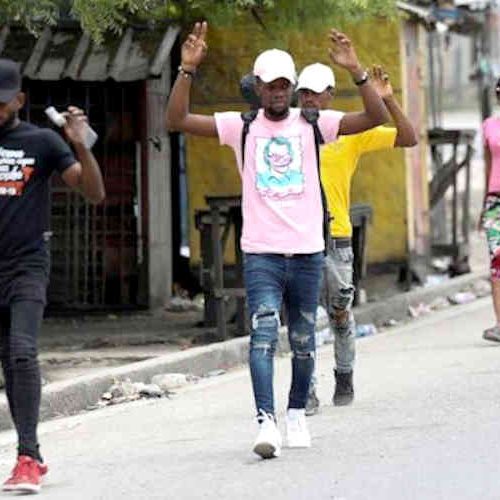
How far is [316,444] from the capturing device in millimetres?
7988

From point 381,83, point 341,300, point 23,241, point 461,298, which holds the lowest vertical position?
point 461,298

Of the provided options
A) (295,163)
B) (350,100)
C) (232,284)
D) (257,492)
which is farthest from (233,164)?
(257,492)

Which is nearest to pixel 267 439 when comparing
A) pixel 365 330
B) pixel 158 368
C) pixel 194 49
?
pixel 194 49

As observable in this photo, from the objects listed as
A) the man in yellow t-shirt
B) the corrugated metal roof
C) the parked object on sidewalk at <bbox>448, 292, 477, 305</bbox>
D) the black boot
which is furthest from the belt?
the parked object on sidewalk at <bbox>448, 292, 477, 305</bbox>

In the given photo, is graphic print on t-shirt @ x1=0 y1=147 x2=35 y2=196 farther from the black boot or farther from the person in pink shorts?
the person in pink shorts

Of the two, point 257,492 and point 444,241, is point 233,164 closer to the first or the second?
point 444,241

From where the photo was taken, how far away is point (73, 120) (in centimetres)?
662

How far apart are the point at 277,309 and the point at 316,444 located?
79 centimetres

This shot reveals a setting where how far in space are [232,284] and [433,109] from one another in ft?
20.5

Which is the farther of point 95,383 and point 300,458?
point 95,383

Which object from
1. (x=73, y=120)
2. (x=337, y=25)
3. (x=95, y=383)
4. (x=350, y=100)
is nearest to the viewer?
(x=73, y=120)

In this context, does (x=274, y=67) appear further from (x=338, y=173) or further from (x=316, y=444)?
(x=316, y=444)

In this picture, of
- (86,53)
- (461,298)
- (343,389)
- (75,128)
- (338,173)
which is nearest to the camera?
(75,128)

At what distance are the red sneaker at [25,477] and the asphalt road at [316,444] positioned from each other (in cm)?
9
